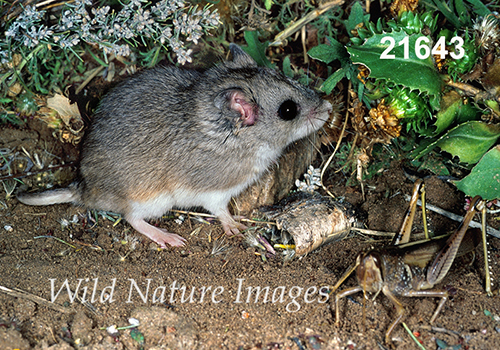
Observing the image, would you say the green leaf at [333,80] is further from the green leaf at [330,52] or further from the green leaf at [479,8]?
the green leaf at [479,8]

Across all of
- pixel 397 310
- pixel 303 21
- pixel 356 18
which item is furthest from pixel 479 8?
pixel 397 310

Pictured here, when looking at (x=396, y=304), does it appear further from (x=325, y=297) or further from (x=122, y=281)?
(x=122, y=281)

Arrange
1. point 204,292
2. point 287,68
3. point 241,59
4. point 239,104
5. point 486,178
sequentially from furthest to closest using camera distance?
point 287,68 < point 241,59 < point 239,104 < point 486,178 < point 204,292

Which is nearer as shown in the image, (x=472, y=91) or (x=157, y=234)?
(x=472, y=91)

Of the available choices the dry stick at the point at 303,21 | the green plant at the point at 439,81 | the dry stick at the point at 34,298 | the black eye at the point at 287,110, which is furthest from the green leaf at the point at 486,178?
the dry stick at the point at 34,298

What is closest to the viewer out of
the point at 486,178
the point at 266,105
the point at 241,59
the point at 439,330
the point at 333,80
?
the point at 439,330

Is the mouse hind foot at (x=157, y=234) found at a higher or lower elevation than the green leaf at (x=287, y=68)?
lower

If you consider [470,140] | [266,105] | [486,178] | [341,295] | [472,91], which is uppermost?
[472,91]

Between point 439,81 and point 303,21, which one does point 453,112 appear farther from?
point 303,21
